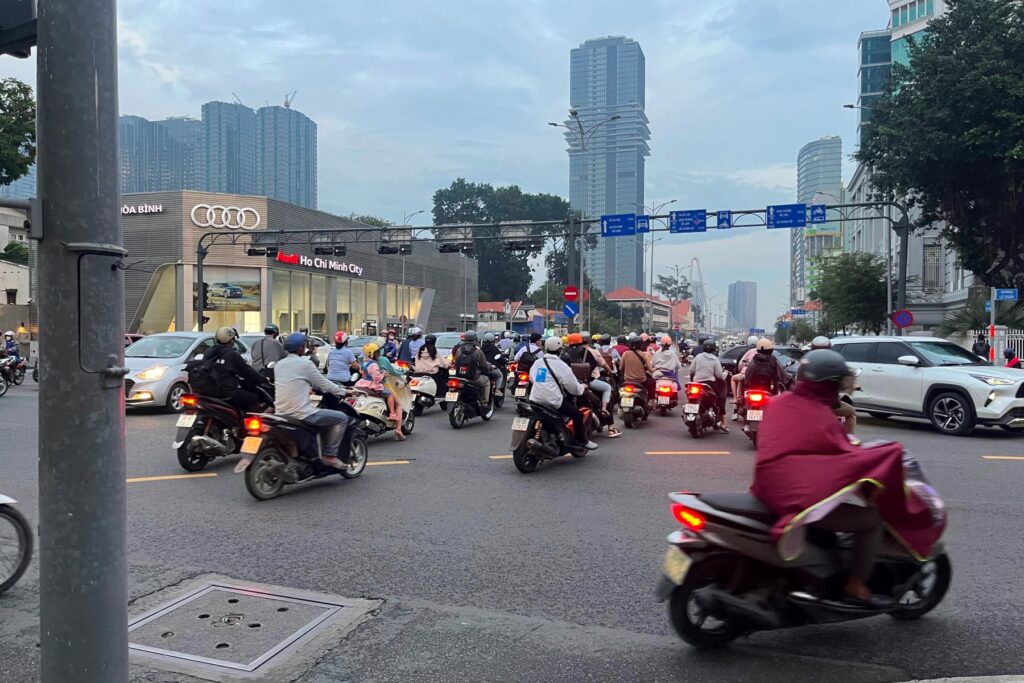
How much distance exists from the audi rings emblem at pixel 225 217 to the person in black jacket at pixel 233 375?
3404 centimetres

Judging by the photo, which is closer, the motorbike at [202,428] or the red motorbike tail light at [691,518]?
the red motorbike tail light at [691,518]

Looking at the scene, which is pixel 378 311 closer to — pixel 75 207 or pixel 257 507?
pixel 257 507

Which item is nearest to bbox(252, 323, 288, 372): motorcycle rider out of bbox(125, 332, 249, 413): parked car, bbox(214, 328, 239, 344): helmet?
bbox(125, 332, 249, 413): parked car

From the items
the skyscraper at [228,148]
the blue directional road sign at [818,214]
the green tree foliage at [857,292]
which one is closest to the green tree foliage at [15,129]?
the blue directional road sign at [818,214]

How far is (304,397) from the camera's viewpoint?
7.77 meters

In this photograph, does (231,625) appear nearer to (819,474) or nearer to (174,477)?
(819,474)

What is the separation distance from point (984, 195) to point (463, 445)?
24.5m

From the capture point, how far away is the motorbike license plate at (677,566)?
3881 millimetres

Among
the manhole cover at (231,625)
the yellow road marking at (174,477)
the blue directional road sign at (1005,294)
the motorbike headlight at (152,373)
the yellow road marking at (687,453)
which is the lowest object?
the yellow road marking at (687,453)

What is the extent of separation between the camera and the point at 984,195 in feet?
88.4

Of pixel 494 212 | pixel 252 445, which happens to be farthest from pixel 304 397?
pixel 494 212

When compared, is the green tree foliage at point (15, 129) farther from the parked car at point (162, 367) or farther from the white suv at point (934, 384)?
the white suv at point (934, 384)

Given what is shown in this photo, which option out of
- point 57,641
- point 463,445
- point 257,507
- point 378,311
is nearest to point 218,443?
point 257,507

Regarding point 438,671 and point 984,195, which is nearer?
point 438,671
